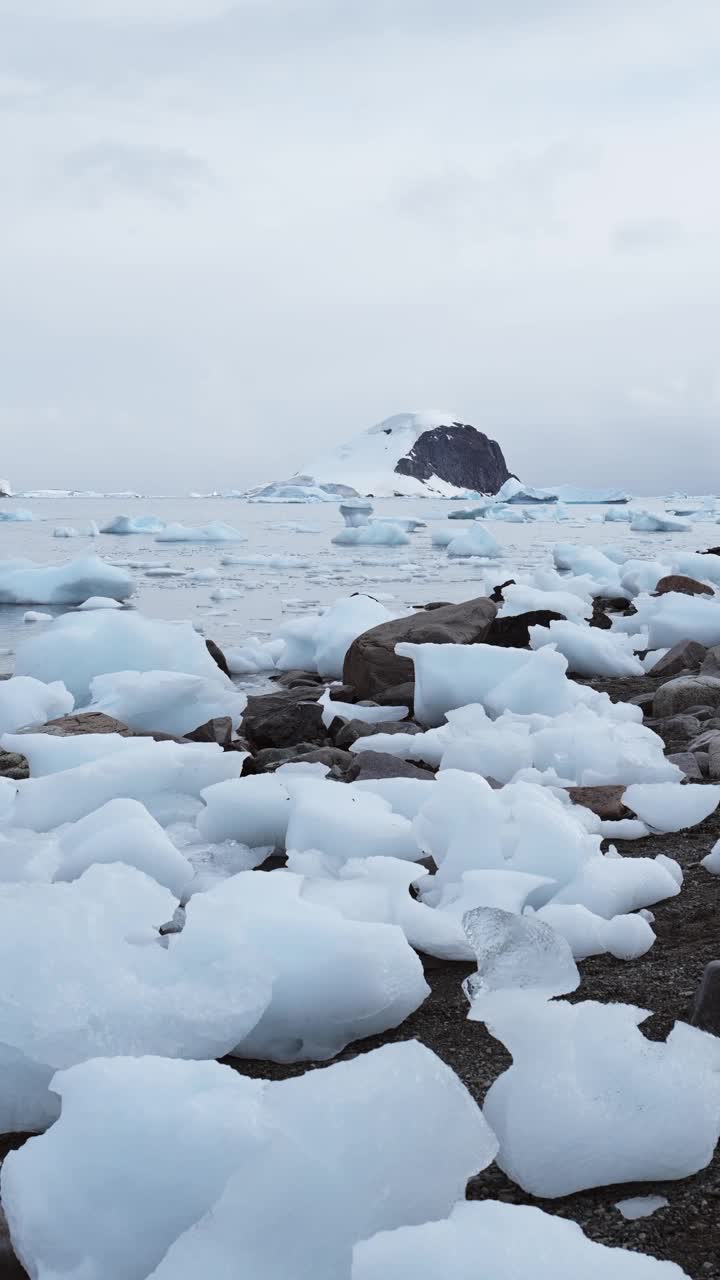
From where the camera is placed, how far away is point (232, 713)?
171 inches

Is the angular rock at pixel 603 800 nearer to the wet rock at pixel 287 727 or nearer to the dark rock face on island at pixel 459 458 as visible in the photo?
the wet rock at pixel 287 727

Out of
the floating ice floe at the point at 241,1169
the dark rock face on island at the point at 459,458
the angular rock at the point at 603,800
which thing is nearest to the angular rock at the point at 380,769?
the angular rock at the point at 603,800

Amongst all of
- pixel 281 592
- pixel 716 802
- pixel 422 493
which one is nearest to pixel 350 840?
pixel 716 802

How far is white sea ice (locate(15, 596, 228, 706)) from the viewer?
520cm

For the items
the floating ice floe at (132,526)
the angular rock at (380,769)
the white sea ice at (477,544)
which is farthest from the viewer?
the floating ice floe at (132,526)

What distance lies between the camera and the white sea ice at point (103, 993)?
148cm

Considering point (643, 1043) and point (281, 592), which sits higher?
point (643, 1043)

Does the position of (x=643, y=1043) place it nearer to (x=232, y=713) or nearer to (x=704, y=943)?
(x=704, y=943)

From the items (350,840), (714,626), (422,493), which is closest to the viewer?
(350,840)

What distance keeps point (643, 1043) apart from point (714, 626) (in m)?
5.10

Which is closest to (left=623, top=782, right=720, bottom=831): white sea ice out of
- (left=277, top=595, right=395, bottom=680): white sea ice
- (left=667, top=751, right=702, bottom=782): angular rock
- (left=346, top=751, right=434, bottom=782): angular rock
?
(left=667, top=751, right=702, bottom=782): angular rock

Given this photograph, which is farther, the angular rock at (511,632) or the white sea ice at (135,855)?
the angular rock at (511,632)

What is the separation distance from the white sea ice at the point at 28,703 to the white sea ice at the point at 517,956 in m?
2.72

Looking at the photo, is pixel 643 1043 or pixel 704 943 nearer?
A: pixel 643 1043
